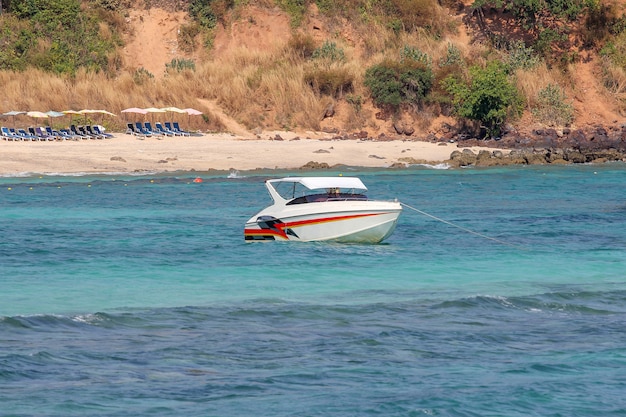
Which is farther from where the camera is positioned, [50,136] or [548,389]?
[50,136]

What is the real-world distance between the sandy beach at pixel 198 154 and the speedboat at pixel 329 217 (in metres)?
19.6

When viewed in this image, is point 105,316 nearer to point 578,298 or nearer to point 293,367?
point 293,367

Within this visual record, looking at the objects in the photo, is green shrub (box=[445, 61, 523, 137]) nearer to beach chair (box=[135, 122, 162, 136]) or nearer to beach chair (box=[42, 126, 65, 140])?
beach chair (box=[135, 122, 162, 136])

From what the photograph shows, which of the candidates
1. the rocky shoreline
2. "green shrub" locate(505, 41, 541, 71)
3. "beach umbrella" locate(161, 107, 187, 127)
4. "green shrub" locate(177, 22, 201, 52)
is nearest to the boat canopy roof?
the rocky shoreline

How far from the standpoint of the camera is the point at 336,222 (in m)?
22.9

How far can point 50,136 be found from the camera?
1943 inches

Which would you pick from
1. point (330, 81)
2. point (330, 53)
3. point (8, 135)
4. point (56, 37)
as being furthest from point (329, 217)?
point (56, 37)

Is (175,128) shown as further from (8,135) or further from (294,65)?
(294,65)

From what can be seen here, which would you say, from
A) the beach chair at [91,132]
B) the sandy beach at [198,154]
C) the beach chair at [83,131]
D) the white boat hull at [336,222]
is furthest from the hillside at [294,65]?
the white boat hull at [336,222]

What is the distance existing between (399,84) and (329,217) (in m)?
34.4

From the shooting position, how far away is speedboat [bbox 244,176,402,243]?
74.6ft

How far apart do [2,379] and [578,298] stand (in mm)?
9250

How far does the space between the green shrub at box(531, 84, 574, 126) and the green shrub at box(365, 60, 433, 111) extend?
225 inches

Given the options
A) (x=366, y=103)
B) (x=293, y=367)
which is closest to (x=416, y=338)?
(x=293, y=367)
